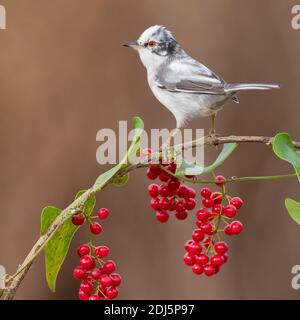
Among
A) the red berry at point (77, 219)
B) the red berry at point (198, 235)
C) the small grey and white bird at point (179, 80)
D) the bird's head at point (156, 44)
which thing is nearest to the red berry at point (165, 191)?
the red berry at point (198, 235)

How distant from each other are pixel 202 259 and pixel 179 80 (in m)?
0.80

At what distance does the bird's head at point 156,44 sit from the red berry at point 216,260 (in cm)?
86

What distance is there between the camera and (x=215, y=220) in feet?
4.74

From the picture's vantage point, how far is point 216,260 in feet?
4.66

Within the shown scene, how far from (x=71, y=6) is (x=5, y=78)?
1.71 ft

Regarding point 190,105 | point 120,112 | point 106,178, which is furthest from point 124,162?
point 120,112

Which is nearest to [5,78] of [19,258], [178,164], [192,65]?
[19,258]

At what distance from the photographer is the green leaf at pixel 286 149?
50.5 inches

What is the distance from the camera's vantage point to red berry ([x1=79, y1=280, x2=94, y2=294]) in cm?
134

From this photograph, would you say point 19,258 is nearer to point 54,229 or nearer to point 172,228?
point 172,228

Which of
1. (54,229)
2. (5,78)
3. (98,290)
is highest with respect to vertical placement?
(5,78)

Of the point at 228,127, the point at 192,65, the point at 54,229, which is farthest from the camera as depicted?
the point at 228,127

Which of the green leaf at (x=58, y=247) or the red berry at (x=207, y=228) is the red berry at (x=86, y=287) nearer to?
the green leaf at (x=58, y=247)

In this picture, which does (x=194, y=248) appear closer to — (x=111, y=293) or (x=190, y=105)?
(x=111, y=293)
